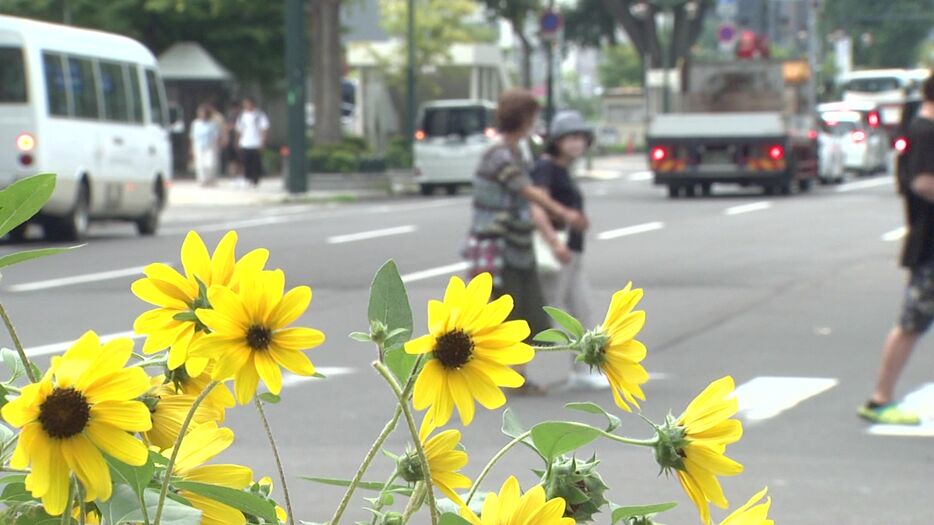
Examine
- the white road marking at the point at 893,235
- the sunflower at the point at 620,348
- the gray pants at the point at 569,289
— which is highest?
the sunflower at the point at 620,348

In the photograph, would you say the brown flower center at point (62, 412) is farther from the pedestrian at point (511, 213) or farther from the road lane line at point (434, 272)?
the road lane line at point (434, 272)

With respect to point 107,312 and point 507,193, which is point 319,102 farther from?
point 507,193

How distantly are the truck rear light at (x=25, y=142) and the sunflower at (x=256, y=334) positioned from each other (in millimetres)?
18155

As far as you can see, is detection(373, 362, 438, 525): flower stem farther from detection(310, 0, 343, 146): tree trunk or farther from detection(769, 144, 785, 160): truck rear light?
detection(310, 0, 343, 146): tree trunk

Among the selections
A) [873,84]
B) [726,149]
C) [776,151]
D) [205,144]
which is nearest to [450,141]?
[205,144]

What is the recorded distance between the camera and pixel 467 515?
1557 mm

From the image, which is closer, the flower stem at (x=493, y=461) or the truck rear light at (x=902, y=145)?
the flower stem at (x=493, y=461)

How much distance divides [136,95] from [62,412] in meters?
21.4

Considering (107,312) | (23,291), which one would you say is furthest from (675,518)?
(23,291)

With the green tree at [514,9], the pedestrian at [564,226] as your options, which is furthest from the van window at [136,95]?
the green tree at [514,9]

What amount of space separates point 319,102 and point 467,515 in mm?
33937

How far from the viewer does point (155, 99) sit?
75.8ft

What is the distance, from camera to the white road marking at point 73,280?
47.6 ft

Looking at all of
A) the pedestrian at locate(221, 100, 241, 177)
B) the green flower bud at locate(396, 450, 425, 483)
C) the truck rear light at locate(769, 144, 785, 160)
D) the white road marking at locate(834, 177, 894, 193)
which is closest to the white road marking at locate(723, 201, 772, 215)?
the truck rear light at locate(769, 144, 785, 160)
